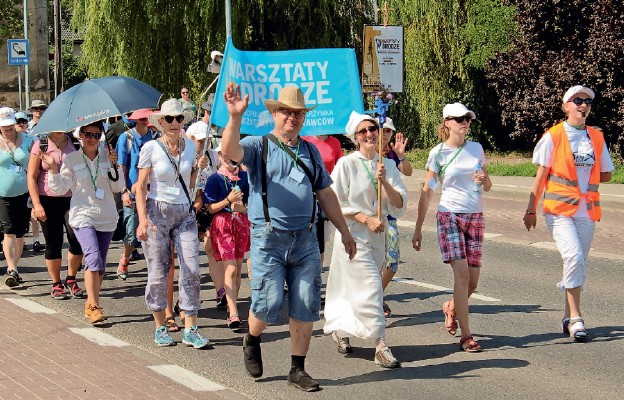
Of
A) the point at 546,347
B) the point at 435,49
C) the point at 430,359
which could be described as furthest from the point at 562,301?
the point at 435,49

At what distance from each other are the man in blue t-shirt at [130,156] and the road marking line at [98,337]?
7.29 feet

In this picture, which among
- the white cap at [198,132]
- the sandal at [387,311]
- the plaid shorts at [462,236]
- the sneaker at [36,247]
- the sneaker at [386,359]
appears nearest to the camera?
the sneaker at [386,359]

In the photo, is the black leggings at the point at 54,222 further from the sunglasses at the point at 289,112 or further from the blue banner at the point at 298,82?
the sunglasses at the point at 289,112

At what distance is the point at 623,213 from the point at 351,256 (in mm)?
11479

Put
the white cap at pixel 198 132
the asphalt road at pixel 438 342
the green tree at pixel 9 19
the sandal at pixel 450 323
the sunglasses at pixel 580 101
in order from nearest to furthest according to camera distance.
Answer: the asphalt road at pixel 438 342
the sunglasses at pixel 580 101
the sandal at pixel 450 323
the white cap at pixel 198 132
the green tree at pixel 9 19

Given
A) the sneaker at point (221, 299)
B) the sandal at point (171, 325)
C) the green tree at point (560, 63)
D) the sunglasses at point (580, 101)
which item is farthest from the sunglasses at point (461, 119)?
the green tree at point (560, 63)

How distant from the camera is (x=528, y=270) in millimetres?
11484

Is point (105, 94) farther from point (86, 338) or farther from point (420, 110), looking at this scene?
point (420, 110)

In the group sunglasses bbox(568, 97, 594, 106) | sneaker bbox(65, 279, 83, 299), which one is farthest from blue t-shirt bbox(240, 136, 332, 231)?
sneaker bbox(65, 279, 83, 299)

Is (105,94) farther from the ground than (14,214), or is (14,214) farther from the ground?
(105,94)

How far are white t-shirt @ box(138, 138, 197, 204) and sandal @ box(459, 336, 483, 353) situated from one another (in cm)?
236

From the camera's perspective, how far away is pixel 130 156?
432 inches

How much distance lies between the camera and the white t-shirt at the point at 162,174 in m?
7.97

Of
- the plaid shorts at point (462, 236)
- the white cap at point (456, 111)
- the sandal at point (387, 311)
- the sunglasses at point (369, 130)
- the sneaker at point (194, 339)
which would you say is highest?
the white cap at point (456, 111)
